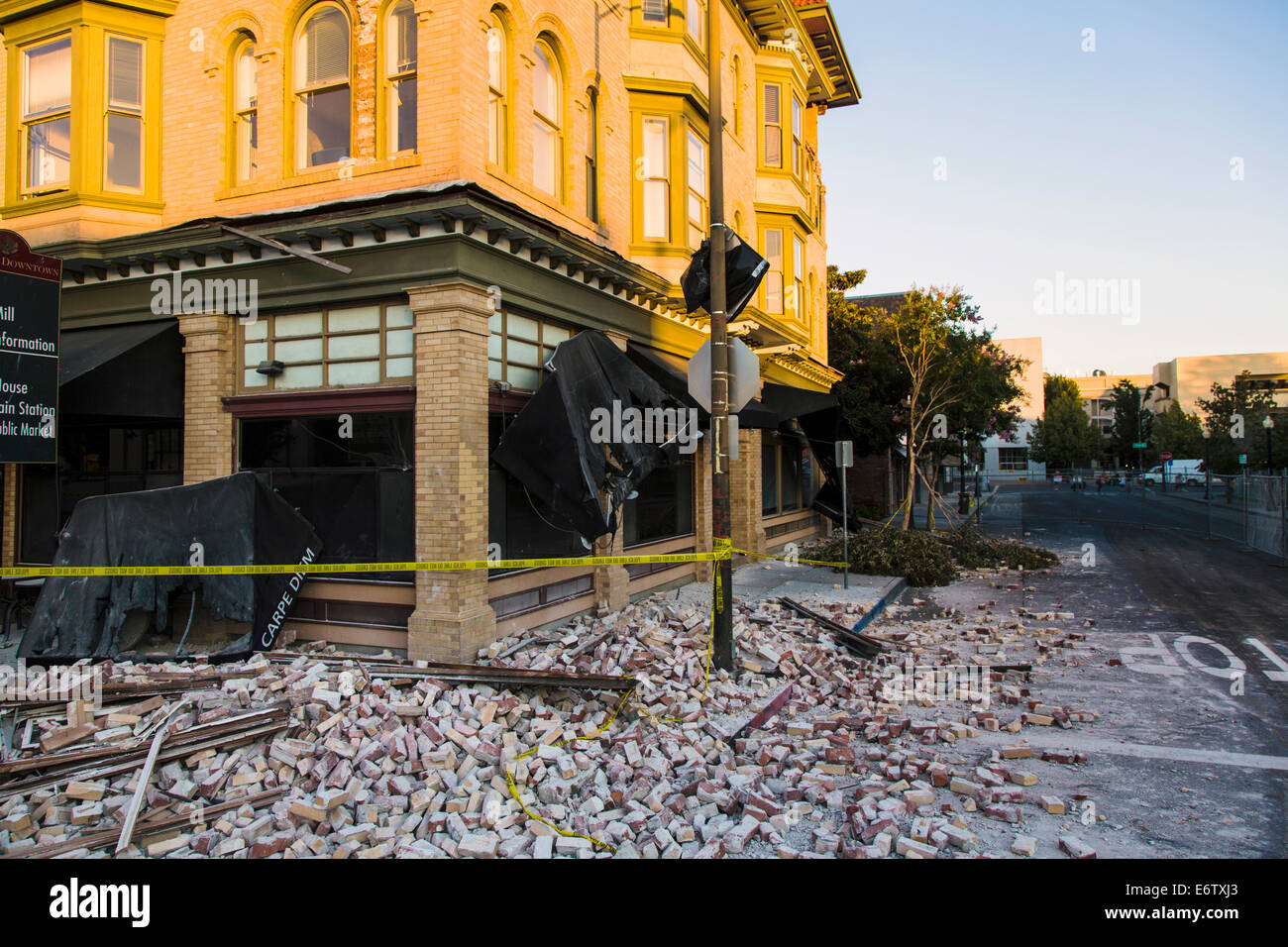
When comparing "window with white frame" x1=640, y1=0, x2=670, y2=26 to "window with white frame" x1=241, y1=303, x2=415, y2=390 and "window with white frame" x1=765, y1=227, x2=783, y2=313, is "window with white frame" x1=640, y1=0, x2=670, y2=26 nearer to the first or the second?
"window with white frame" x1=765, y1=227, x2=783, y2=313

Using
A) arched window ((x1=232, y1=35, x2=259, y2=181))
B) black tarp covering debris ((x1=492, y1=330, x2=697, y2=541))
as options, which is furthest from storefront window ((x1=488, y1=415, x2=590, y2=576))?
arched window ((x1=232, y1=35, x2=259, y2=181))

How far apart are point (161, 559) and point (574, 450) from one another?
4461 millimetres

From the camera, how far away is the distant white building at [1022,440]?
313 feet

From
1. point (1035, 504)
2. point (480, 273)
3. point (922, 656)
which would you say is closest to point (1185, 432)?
point (1035, 504)

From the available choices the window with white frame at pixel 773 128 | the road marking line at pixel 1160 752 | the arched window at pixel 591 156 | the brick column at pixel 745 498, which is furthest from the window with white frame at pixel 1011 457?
the road marking line at pixel 1160 752

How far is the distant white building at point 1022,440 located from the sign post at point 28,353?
3843 inches

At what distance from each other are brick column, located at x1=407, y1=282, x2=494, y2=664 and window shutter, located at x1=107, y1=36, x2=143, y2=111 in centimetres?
577

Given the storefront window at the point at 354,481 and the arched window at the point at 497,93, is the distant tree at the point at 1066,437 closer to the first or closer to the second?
the arched window at the point at 497,93

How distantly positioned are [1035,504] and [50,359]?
42844 mm

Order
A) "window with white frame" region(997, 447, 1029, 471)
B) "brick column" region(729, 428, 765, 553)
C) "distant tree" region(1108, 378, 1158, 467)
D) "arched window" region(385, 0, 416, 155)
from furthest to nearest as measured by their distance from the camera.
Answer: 1. "window with white frame" region(997, 447, 1029, 471)
2. "distant tree" region(1108, 378, 1158, 467)
3. "brick column" region(729, 428, 765, 553)
4. "arched window" region(385, 0, 416, 155)

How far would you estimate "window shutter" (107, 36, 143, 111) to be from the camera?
10133 mm

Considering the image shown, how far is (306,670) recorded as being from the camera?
7.22 metres

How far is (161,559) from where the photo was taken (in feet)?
25.8
